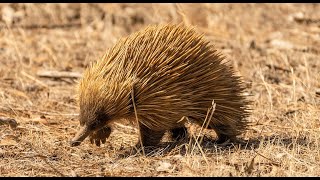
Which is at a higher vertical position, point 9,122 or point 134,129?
point 9,122

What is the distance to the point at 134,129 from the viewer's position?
26.9 feet

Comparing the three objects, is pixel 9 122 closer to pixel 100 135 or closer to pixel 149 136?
pixel 100 135

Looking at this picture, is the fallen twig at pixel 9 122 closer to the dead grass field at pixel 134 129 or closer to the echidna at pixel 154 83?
the dead grass field at pixel 134 129

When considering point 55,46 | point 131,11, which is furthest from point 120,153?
point 131,11

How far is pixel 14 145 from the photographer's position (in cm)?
720

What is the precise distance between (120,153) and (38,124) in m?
1.57

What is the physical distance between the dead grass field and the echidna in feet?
1.15

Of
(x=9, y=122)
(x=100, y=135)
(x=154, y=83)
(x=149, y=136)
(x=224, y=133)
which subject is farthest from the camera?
(x=9, y=122)

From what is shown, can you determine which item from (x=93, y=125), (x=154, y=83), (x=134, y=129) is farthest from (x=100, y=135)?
(x=134, y=129)

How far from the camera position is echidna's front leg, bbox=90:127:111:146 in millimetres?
7113

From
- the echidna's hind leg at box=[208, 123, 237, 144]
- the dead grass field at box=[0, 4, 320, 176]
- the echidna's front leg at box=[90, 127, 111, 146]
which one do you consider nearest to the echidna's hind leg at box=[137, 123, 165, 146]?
the dead grass field at box=[0, 4, 320, 176]

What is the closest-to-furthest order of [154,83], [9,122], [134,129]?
1. [154,83]
2. [9,122]
3. [134,129]

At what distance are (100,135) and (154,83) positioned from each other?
0.95 metres

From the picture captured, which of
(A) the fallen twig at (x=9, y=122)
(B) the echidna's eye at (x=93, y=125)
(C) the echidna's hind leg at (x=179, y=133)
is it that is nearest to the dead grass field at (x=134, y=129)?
(A) the fallen twig at (x=9, y=122)
